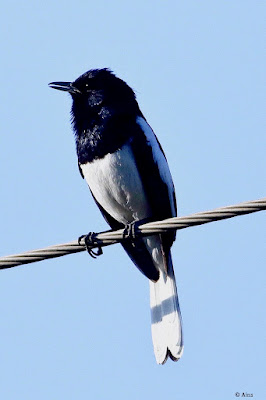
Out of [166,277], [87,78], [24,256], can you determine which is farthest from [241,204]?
[87,78]

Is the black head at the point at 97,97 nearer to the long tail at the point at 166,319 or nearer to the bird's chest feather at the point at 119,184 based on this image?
the bird's chest feather at the point at 119,184

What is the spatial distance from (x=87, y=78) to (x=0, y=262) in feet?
9.35

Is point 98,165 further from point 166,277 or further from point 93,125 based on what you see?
point 166,277

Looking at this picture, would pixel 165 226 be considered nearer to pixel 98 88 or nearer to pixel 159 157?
pixel 159 157

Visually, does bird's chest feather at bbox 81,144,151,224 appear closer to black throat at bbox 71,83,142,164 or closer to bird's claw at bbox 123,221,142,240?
black throat at bbox 71,83,142,164

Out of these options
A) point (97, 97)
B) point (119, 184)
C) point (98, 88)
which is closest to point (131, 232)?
point (119, 184)

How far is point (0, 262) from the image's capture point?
4488 millimetres

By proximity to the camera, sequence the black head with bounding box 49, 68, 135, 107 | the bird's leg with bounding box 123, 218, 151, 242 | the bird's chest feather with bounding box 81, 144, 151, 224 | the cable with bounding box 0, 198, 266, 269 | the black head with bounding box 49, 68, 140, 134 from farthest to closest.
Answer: the black head with bounding box 49, 68, 135, 107, the black head with bounding box 49, 68, 140, 134, the bird's chest feather with bounding box 81, 144, 151, 224, the bird's leg with bounding box 123, 218, 151, 242, the cable with bounding box 0, 198, 266, 269

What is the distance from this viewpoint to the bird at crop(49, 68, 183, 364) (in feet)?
Result: 20.5

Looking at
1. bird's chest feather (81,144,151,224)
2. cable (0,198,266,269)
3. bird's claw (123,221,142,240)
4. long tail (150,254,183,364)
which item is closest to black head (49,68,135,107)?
bird's chest feather (81,144,151,224)

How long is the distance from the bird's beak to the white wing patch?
0.76 m

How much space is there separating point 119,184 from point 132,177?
0.11 metres

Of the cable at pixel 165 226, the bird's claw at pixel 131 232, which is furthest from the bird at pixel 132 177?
the cable at pixel 165 226

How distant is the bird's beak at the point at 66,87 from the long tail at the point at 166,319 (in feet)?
5.23
